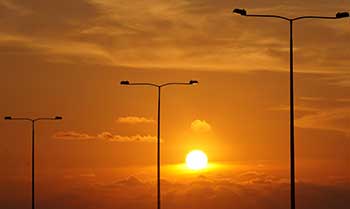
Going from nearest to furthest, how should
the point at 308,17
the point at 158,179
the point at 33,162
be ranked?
1. the point at 308,17
2. the point at 158,179
3. the point at 33,162

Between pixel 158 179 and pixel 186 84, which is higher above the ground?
pixel 186 84

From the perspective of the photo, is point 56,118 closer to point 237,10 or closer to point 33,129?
point 33,129

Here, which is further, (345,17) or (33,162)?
(33,162)

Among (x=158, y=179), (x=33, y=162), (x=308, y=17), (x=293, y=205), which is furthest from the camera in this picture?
(x=33, y=162)

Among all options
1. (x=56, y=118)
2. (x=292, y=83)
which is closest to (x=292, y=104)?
(x=292, y=83)

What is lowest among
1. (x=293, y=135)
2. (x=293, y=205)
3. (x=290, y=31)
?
(x=293, y=205)

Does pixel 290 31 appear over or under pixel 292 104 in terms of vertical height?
over

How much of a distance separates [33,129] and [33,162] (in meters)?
3.40

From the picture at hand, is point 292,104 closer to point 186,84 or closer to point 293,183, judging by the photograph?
point 293,183

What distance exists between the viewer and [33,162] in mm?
105562

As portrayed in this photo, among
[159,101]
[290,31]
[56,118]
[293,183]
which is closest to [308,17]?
[290,31]

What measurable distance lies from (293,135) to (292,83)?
11.3 ft

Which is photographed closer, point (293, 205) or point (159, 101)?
point (293, 205)

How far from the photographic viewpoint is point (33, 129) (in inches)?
4183
